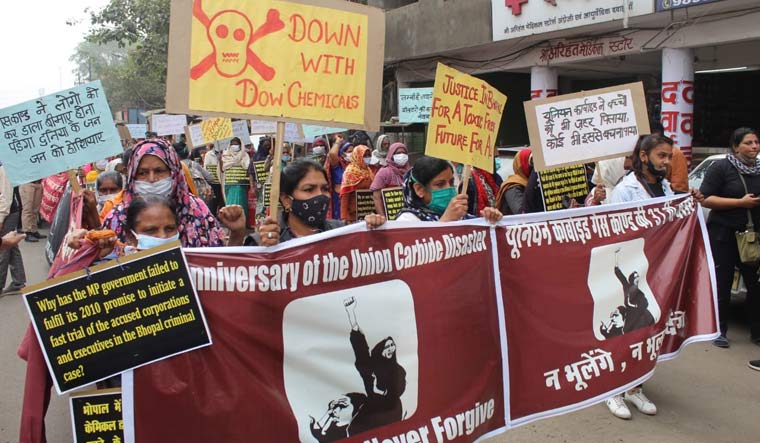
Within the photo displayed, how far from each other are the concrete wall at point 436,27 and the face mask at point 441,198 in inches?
476

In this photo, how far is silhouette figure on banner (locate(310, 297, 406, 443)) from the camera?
261 centimetres

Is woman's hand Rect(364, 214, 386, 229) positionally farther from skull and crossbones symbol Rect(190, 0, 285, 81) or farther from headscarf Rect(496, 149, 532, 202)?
headscarf Rect(496, 149, 532, 202)

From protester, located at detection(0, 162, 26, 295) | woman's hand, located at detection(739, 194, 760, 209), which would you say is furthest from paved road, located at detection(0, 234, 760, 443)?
protester, located at detection(0, 162, 26, 295)

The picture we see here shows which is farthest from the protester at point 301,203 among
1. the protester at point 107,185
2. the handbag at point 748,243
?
the handbag at point 748,243

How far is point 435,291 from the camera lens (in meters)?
2.91

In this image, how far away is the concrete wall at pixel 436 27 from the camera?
586 inches

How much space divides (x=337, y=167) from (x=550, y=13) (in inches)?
236

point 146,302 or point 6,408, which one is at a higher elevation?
point 146,302

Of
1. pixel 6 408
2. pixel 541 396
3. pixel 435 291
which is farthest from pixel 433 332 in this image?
pixel 6 408

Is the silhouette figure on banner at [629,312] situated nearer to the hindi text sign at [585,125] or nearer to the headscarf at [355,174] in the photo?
the hindi text sign at [585,125]

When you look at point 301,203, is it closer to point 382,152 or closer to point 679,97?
point 382,152

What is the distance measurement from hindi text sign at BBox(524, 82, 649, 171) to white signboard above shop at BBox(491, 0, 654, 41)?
746 cm

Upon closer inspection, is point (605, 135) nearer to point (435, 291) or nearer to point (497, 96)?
point (497, 96)

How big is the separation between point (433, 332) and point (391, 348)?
0.21 m
